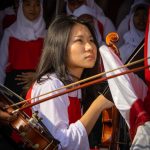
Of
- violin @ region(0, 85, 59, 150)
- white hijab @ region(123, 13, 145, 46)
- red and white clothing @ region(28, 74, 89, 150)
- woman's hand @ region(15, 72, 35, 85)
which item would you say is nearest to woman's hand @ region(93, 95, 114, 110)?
red and white clothing @ region(28, 74, 89, 150)

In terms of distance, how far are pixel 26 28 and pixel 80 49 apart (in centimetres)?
187

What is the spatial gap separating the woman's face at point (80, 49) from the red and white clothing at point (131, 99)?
0.27 meters

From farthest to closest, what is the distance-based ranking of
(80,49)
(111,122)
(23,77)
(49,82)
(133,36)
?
(133,36) → (23,77) → (111,122) → (80,49) → (49,82)

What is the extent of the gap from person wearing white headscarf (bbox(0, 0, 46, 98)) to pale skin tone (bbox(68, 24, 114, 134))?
1390mm

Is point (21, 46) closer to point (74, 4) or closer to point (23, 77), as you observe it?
point (23, 77)

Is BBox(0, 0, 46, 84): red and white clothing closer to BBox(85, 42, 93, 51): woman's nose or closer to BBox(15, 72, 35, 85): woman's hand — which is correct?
BBox(15, 72, 35, 85): woman's hand

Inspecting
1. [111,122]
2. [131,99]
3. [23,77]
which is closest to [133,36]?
[23,77]

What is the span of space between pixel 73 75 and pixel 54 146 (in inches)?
22.2

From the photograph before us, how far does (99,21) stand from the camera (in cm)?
461

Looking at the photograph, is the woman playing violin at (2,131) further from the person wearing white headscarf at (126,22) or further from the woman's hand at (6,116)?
the person wearing white headscarf at (126,22)

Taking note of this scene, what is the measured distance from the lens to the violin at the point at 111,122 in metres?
2.50

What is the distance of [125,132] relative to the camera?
8.78 feet

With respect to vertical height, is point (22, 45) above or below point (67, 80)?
above

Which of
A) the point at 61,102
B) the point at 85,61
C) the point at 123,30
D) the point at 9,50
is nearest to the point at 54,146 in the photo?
the point at 61,102
